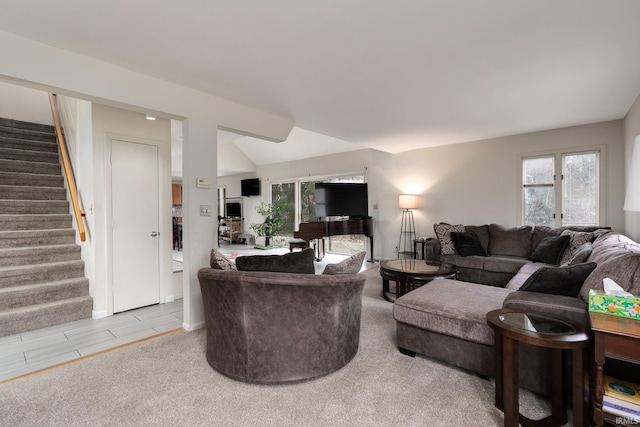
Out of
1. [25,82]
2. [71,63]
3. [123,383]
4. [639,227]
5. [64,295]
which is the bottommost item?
[123,383]

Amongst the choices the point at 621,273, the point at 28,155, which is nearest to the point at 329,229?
the point at 621,273

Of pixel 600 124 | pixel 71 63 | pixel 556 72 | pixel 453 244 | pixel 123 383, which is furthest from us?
pixel 453 244

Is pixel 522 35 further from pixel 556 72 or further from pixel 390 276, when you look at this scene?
pixel 390 276

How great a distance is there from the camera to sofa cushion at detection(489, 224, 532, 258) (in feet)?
14.7

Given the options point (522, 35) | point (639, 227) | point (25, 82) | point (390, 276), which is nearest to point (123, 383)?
point (25, 82)

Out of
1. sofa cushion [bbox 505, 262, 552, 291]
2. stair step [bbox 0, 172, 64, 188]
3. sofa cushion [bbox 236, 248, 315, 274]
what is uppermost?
stair step [bbox 0, 172, 64, 188]

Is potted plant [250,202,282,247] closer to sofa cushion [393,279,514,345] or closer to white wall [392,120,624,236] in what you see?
white wall [392,120,624,236]

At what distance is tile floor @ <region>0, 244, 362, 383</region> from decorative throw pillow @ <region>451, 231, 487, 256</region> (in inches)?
154

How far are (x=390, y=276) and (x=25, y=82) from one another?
371 cm

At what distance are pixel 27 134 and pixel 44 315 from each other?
10.6ft

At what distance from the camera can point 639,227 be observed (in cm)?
316

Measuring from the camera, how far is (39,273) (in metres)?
3.33

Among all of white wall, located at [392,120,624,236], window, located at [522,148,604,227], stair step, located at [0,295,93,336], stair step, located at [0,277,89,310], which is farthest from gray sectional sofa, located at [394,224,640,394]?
stair step, located at [0,277,89,310]

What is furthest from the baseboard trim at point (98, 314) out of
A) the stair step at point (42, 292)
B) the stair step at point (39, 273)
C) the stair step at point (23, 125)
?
the stair step at point (23, 125)
